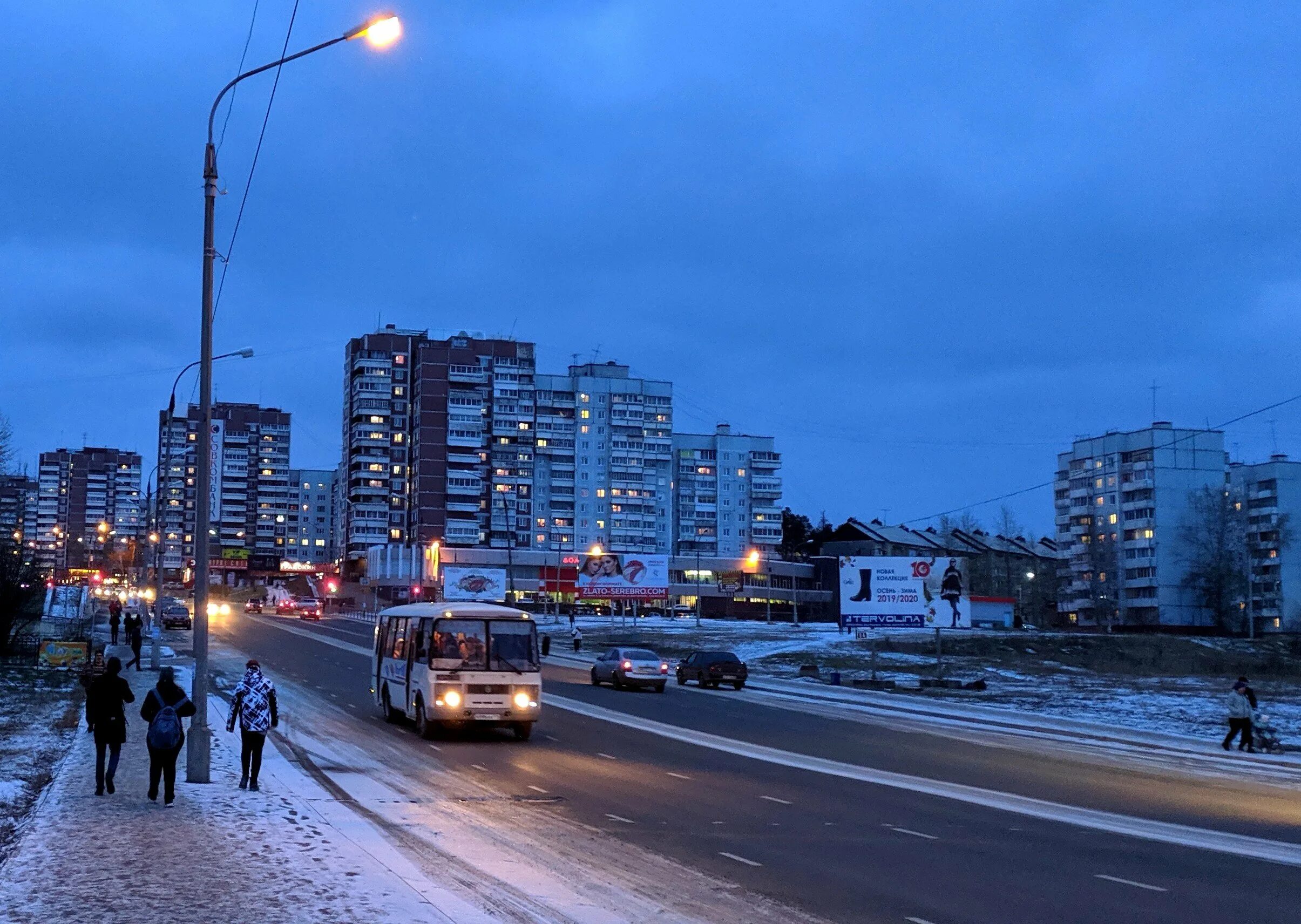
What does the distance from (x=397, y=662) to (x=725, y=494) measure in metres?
158

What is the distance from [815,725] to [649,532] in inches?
5698

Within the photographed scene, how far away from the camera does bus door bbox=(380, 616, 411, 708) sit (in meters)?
27.1

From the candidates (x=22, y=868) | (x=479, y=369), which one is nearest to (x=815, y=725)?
(x=22, y=868)

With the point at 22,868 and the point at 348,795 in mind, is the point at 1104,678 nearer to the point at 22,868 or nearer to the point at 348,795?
the point at 348,795

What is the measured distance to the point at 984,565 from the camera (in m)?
168

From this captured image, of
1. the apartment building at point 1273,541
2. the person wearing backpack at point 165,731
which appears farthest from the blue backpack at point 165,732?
the apartment building at point 1273,541

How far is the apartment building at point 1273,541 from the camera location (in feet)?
433

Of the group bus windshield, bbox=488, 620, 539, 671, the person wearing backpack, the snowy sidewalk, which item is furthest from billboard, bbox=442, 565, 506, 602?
the person wearing backpack

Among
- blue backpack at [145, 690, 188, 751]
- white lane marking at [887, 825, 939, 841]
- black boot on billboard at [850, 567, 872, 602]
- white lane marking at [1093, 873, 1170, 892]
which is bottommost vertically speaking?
white lane marking at [887, 825, 939, 841]

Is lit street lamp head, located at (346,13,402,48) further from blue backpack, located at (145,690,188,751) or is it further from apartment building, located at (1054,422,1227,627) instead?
apartment building, located at (1054,422,1227,627)

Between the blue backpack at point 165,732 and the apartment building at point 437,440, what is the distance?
143 m

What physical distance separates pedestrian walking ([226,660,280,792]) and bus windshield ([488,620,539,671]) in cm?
836

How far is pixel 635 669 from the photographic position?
41156 millimetres

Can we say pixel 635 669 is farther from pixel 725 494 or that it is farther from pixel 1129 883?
pixel 725 494
